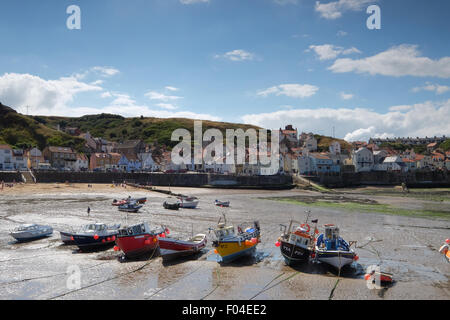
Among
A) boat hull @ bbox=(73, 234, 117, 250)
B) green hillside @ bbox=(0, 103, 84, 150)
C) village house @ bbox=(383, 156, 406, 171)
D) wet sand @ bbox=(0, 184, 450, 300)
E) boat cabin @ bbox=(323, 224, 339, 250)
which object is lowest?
wet sand @ bbox=(0, 184, 450, 300)

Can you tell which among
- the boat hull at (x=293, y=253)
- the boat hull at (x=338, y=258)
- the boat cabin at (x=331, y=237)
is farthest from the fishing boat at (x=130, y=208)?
the boat hull at (x=338, y=258)

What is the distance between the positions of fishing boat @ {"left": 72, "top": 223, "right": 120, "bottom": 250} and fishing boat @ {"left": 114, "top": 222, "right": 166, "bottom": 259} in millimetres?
2540

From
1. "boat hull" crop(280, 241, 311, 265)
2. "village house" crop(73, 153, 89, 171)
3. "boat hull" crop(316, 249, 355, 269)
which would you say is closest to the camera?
"boat hull" crop(316, 249, 355, 269)

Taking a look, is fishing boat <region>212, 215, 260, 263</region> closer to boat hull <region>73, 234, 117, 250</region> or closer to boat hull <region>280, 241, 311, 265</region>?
boat hull <region>280, 241, 311, 265</region>

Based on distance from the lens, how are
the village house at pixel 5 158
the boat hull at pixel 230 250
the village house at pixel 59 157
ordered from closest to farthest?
the boat hull at pixel 230 250
the village house at pixel 5 158
the village house at pixel 59 157

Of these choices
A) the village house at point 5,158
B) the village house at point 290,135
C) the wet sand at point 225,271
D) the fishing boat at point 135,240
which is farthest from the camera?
the village house at point 290,135

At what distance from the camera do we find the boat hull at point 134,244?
75.0ft

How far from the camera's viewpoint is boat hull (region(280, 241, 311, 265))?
21.0m

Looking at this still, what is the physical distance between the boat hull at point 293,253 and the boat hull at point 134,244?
931 cm

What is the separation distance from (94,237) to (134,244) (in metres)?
3.96

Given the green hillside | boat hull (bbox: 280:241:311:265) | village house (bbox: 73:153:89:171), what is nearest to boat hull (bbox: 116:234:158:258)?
boat hull (bbox: 280:241:311:265)

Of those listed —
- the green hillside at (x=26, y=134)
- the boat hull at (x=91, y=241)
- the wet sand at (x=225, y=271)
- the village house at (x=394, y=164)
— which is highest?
the green hillside at (x=26, y=134)

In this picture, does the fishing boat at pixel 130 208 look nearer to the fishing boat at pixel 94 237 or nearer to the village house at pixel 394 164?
the fishing boat at pixel 94 237

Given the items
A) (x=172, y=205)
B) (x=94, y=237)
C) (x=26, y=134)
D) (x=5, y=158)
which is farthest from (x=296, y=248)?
(x=26, y=134)
